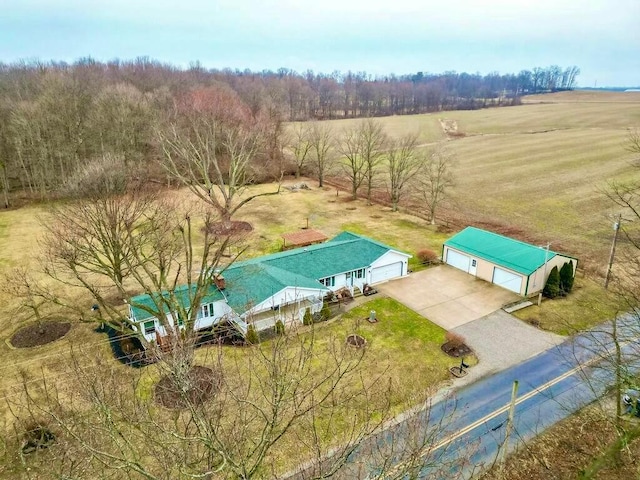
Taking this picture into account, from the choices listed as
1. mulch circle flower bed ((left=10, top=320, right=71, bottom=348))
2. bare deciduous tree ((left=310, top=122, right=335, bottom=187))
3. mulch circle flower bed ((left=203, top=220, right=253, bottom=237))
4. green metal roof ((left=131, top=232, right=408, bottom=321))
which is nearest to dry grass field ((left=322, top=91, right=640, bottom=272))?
green metal roof ((left=131, top=232, right=408, bottom=321))

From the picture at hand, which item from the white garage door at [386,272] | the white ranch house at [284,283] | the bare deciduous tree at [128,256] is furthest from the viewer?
the white garage door at [386,272]

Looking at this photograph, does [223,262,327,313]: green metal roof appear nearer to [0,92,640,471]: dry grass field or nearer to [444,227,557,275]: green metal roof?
[0,92,640,471]: dry grass field

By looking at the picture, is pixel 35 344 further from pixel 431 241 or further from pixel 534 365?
pixel 431 241

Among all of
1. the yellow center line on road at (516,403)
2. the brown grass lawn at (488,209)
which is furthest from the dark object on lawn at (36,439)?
the yellow center line on road at (516,403)

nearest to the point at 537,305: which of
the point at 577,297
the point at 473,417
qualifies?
the point at 577,297

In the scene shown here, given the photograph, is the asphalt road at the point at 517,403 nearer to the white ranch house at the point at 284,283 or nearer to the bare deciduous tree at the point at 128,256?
the white ranch house at the point at 284,283
